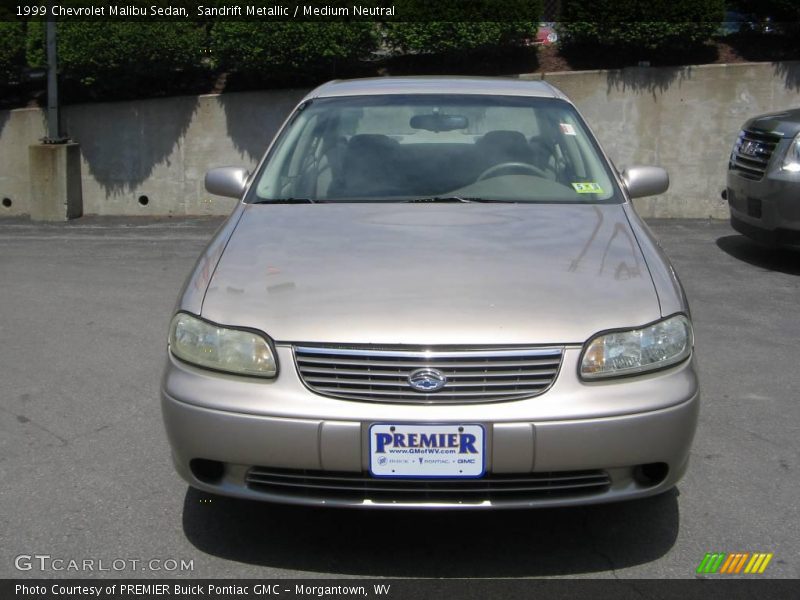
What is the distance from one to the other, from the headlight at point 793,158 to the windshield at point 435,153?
4.04 meters

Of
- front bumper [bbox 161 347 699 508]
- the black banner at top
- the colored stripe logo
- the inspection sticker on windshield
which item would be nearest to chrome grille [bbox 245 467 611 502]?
front bumper [bbox 161 347 699 508]

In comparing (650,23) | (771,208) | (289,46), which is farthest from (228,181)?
(650,23)

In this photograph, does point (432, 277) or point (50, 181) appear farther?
point (50, 181)

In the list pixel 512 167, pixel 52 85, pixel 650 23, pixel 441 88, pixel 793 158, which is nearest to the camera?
pixel 512 167

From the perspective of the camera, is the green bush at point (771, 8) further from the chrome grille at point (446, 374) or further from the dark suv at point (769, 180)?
the chrome grille at point (446, 374)

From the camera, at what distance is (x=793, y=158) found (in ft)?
28.1

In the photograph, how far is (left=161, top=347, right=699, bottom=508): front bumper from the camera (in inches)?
128

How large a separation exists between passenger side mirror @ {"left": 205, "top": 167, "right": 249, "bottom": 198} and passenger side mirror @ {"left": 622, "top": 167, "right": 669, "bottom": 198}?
1.81 m

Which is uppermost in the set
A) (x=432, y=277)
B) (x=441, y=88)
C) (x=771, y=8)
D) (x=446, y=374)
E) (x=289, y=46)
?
(x=771, y=8)

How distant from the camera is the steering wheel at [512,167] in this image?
15.7ft

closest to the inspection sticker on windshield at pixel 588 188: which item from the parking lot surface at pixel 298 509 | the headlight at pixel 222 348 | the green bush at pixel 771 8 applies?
the parking lot surface at pixel 298 509

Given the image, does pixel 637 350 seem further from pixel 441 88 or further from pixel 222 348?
pixel 441 88
